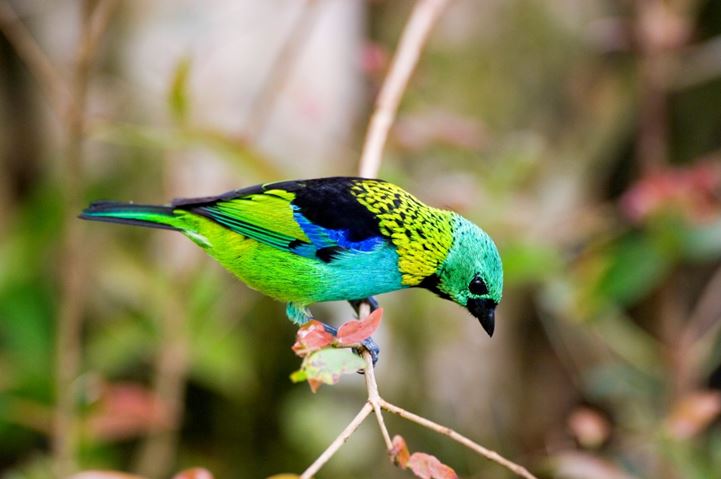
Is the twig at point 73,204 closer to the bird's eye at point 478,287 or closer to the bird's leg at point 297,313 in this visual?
the bird's leg at point 297,313

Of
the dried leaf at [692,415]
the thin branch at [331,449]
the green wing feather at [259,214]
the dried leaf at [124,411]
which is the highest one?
the green wing feather at [259,214]

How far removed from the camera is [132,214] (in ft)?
8.57

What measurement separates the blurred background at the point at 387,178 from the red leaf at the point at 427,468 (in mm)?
1360

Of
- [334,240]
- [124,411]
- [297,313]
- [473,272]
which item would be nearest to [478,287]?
[473,272]

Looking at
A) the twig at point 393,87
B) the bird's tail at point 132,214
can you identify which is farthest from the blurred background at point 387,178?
the twig at point 393,87

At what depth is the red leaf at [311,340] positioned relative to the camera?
171 cm

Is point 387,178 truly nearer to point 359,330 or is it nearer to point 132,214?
point 132,214

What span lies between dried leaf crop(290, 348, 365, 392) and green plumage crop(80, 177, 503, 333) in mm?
793

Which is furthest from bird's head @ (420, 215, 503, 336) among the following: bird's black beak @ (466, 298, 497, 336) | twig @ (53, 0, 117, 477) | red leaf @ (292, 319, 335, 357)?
twig @ (53, 0, 117, 477)

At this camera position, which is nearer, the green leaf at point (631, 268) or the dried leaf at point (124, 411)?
the dried leaf at point (124, 411)

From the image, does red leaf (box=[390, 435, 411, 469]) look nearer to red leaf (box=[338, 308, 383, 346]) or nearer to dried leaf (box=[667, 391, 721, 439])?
red leaf (box=[338, 308, 383, 346])

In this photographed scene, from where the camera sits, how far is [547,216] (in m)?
5.28

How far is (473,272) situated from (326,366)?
0.88 metres

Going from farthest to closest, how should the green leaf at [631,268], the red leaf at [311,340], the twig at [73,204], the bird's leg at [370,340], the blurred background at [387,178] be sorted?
the green leaf at [631,268]
the blurred background at [387,178]
the twig at [73,204]
the bird's leg at [370,340]
the red leaf at [311,340]
